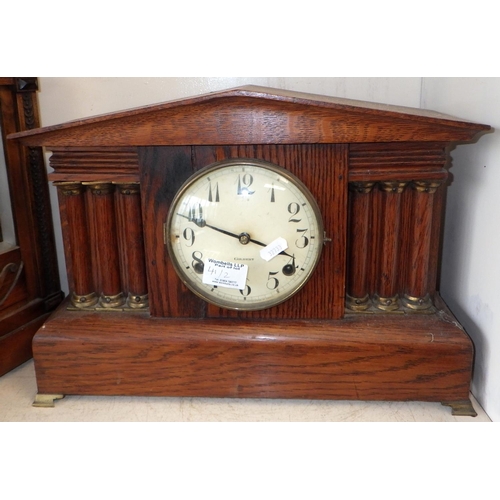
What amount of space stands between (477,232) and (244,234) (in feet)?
1.70

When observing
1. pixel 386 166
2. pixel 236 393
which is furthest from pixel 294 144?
pixel 236 393

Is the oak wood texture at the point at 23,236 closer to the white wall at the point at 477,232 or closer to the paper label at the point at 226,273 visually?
the paper label at the point at 226,273

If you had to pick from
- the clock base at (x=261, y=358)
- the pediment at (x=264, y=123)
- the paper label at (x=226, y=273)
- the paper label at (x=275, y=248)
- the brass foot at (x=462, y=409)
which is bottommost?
the brass foot at (x=462, y=409)

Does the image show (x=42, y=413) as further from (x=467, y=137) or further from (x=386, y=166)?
(x=467, y=137)

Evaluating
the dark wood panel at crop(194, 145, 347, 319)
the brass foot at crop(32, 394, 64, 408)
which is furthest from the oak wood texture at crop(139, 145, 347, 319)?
the brass foot at crop(32, 394, 64, 408)

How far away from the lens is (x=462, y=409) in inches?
45.4

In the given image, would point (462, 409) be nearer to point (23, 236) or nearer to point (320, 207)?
point (320, 207)

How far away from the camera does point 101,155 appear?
45.4 inches

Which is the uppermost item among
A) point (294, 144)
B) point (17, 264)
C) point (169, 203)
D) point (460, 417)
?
point (294, 144)

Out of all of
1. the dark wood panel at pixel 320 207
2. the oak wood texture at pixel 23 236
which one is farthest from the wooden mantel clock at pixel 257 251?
the oak wood texture at pixel 23 236

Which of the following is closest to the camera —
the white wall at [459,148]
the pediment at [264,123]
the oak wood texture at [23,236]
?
the pediment at [264,123]

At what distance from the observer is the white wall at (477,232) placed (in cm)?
115

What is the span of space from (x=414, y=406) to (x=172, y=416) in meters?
0.50

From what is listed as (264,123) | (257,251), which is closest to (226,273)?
(257,251)
